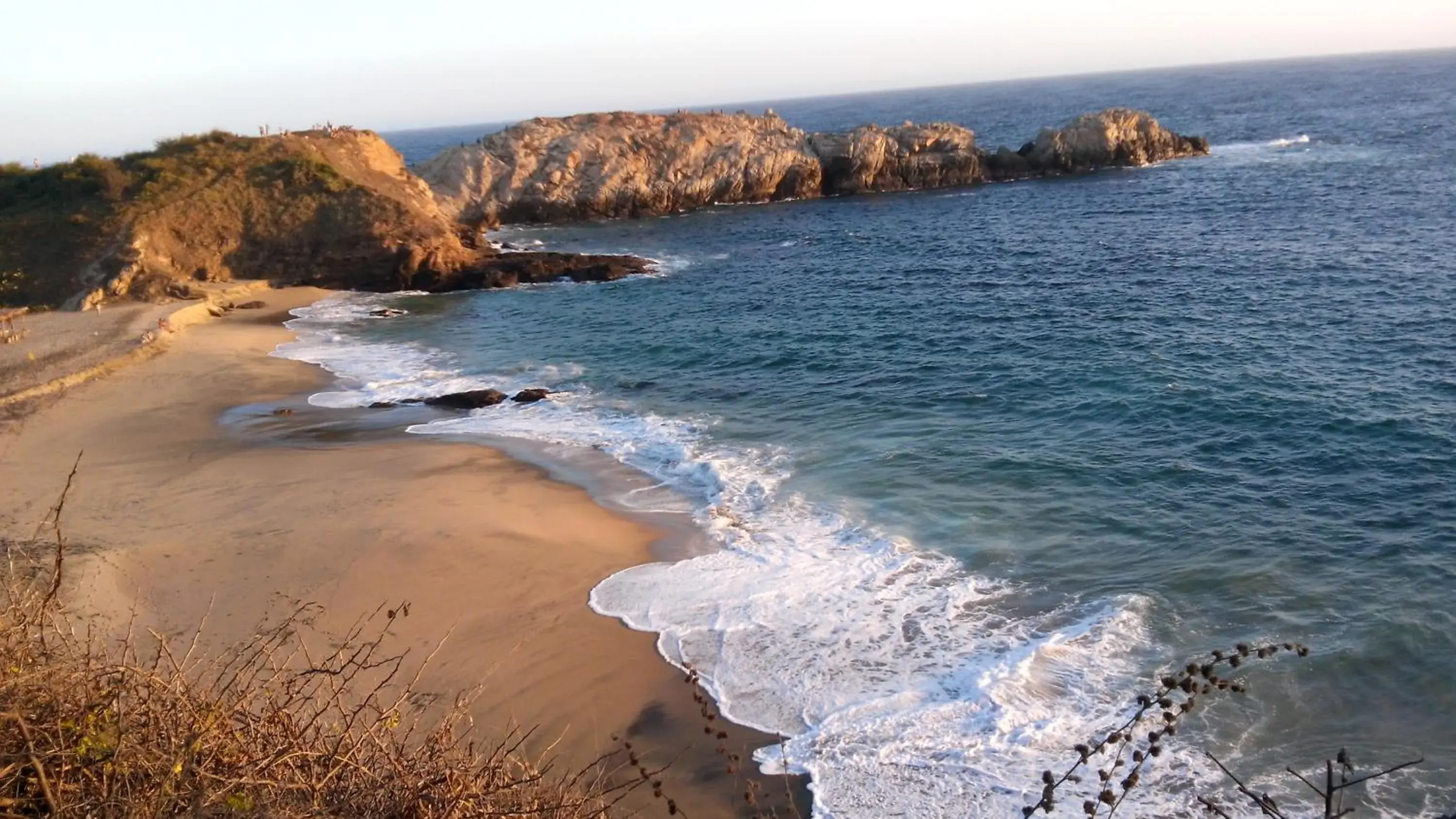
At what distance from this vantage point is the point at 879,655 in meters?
11.9

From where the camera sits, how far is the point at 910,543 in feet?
48.7

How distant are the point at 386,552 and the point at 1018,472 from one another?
10.2 metres

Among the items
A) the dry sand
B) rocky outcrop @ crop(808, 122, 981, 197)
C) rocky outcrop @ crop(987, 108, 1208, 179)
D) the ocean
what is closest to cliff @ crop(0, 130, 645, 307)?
the ocean

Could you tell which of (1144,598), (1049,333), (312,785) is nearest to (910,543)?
(1144,598)

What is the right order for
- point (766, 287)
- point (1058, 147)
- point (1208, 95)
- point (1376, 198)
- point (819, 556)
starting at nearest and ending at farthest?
point (819, 556)
point (766, 287)
point (1376, 198)
point (1058, 147)
point (1208, 95)

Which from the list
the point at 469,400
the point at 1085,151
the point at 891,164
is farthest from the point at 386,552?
the point at 1085,151

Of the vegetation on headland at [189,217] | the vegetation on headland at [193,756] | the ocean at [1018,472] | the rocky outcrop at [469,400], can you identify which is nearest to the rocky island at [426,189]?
the vegetation on headland at [189,217]

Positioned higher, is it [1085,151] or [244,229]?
[1085,151]

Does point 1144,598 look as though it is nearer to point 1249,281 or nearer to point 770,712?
point 770,712

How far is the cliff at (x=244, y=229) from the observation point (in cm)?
3662

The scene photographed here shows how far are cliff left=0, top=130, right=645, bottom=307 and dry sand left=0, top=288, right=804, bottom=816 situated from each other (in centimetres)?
1702

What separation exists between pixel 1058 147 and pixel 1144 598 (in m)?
57.6

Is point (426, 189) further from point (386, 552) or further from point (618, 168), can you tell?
point (386, 552)

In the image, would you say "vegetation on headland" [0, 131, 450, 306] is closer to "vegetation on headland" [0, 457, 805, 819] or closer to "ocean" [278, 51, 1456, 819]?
"ocean" [278, 51, 1456, 819]
